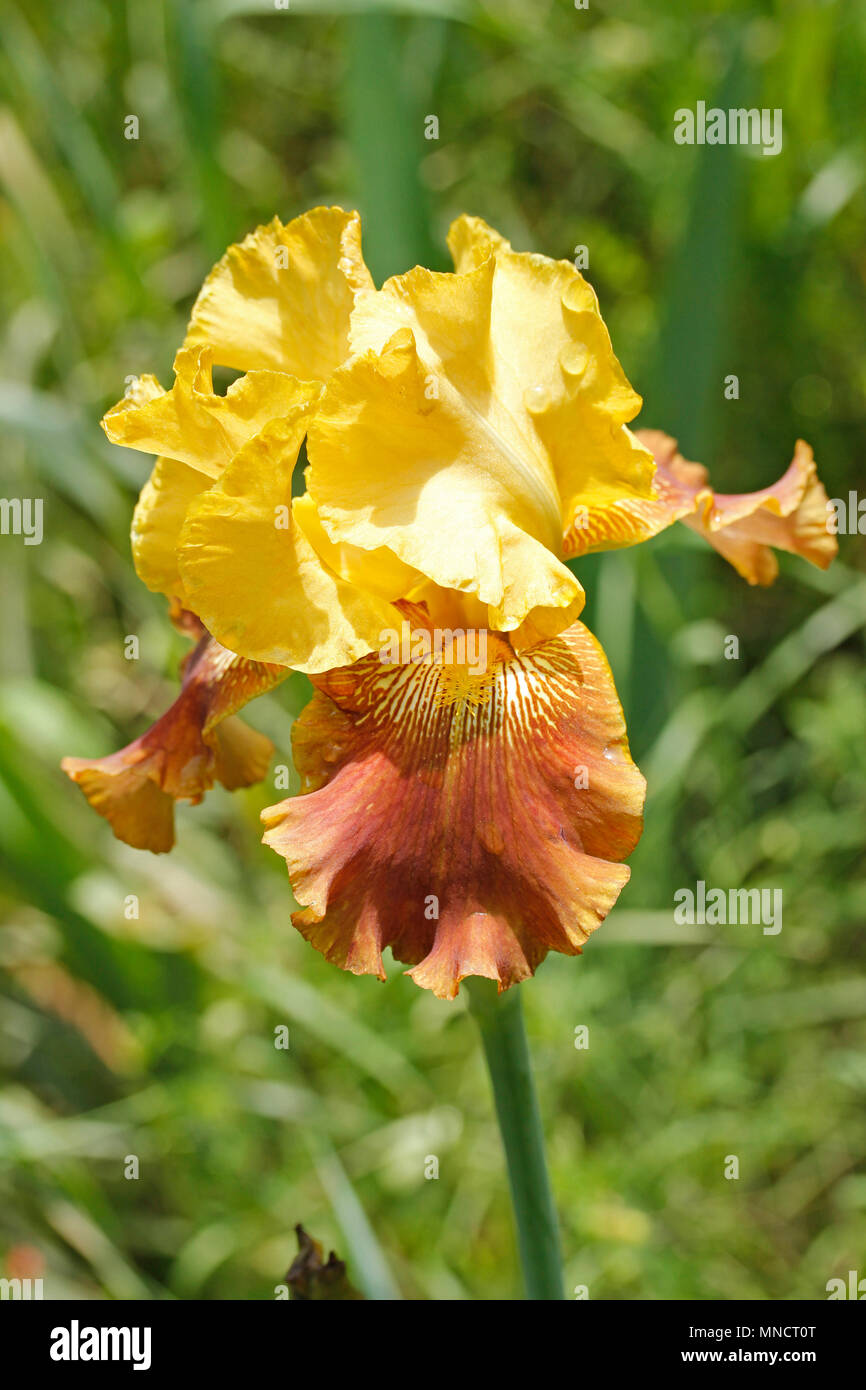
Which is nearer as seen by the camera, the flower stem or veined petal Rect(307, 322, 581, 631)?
veined petal Rect(307, 322, 581, 631)

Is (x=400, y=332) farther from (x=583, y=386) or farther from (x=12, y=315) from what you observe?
(x=12, y=315)

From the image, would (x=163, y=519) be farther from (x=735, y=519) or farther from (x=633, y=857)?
(x=633, y=857)

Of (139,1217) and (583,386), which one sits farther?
(139,1217)

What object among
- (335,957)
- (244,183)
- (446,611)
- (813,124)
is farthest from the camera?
(244,183)

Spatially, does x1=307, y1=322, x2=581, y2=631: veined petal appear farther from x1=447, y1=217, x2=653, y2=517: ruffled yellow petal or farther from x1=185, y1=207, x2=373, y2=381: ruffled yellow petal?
x1=185, y1=207, x2=373, y2=381: ruffled yellow petal

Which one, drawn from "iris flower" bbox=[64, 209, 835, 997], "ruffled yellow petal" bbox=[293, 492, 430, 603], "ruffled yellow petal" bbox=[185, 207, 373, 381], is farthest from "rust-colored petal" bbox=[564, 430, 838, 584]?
"ruffled yellow petal" bbox=[185, 207, 373, 381]
